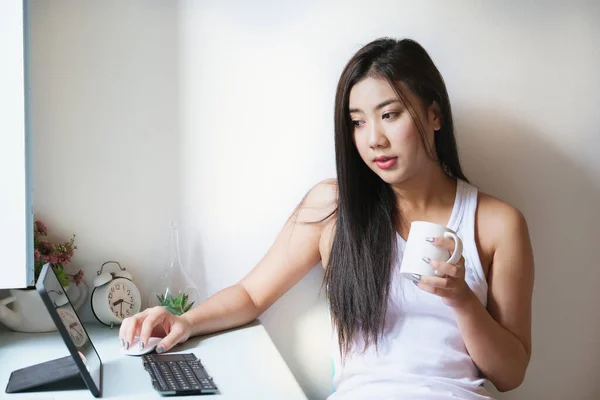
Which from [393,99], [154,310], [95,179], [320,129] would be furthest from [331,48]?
[154,310]

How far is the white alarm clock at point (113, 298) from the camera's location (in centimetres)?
173

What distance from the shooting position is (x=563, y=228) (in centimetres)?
197

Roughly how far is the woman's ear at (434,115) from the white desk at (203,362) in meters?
0.59

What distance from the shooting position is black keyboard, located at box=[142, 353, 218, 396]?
1.35m

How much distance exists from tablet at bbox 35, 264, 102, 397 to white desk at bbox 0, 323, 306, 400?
0.03 metres

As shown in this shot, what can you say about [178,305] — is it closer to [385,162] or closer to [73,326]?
[73,326]

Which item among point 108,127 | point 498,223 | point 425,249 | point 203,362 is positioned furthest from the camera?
point 108,127

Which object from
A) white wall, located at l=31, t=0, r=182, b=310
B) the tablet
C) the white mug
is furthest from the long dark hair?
the tablet

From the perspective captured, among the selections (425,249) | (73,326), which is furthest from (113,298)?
(425,249)

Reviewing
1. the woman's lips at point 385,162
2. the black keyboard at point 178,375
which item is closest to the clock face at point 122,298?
the black keyboard at point 178,375

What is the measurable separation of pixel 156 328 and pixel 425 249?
1.99ft

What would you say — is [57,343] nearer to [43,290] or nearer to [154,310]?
[154,310]

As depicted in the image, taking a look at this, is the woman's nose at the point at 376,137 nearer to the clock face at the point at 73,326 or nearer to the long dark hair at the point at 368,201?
the long dark hair at the point at 368,201

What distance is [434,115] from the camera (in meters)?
1.66
